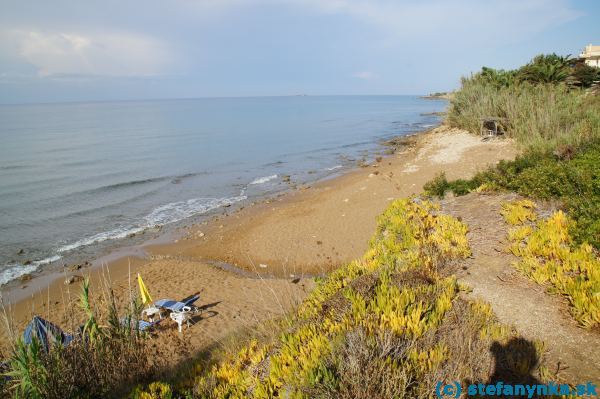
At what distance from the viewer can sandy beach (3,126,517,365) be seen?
368 inches

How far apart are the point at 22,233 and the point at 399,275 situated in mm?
18838

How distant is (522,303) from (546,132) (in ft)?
47.6

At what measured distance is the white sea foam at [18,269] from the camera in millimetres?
12871

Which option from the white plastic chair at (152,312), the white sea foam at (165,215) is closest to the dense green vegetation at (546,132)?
the white plastic chair at (152,312)

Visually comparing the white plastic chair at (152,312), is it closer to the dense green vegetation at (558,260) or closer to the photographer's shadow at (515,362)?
the photographer's shadow at (515,362)

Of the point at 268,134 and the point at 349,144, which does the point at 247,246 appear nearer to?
the point at 349,144

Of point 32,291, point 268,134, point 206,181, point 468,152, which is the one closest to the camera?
point 32,291

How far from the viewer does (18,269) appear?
1353cm

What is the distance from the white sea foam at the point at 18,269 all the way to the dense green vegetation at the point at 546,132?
585 inches

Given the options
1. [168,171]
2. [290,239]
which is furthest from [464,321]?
[168,171]

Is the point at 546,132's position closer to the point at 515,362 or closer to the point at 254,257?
the point at 254,257

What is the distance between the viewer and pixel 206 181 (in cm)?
2627

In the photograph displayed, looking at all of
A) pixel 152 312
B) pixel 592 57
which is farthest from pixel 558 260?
pixel 592 57

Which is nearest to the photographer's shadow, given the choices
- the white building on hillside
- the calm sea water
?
the calm sea water
